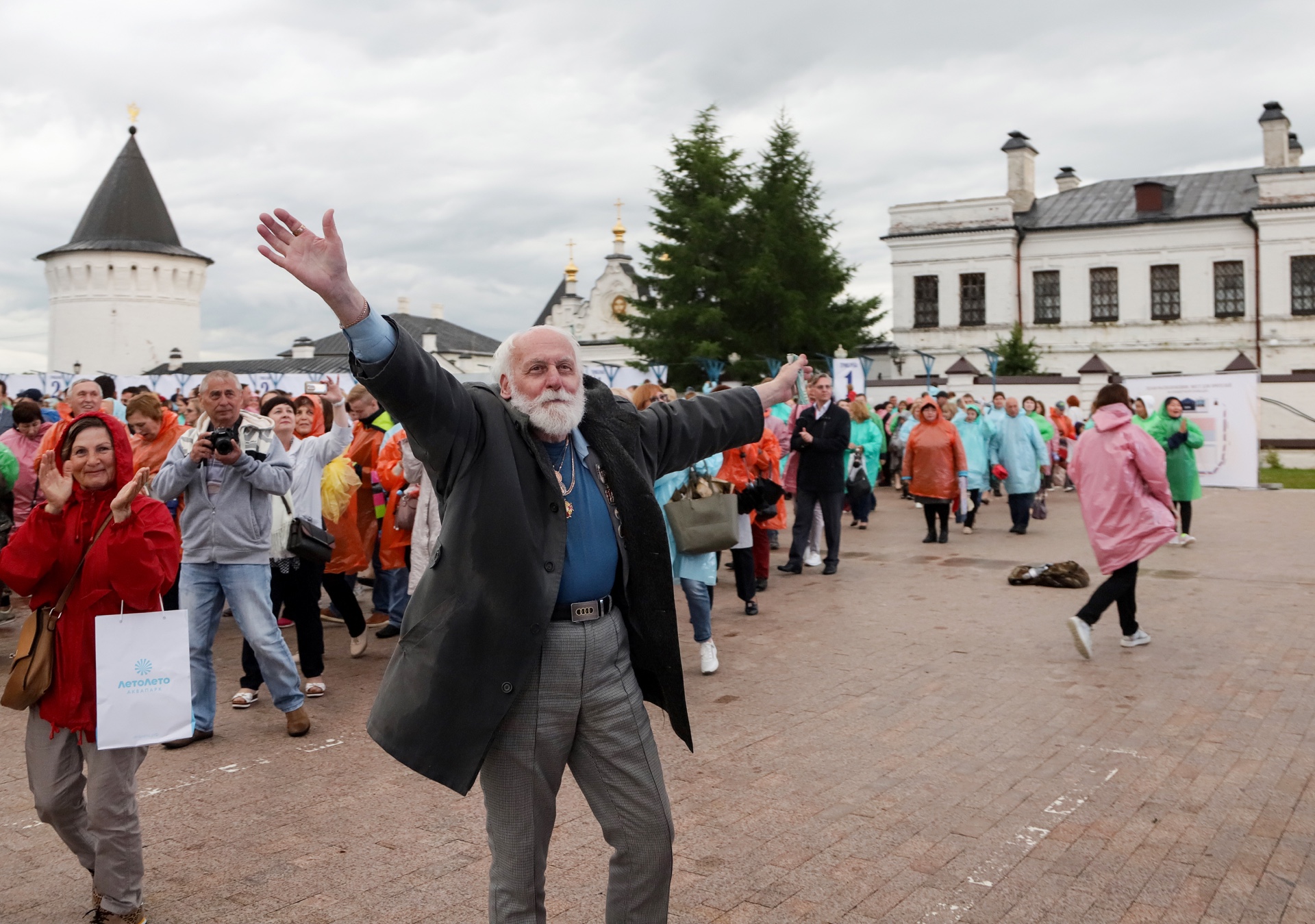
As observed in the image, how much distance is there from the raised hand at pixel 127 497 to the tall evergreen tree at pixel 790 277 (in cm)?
4211

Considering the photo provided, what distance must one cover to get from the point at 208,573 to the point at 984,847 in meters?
4.04

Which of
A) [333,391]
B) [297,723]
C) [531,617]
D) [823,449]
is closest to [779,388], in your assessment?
[531,617]

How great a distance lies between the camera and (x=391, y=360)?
2.75 meters

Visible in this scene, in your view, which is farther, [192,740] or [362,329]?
[192,740]

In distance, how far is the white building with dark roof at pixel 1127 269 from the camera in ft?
153

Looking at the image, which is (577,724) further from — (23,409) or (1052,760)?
(23,409)

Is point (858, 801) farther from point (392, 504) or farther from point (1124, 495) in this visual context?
point (392, 504)

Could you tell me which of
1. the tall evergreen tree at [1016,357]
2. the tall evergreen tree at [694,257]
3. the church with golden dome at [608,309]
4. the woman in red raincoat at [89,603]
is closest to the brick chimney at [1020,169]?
the tall evergreen tree at [1016,357]

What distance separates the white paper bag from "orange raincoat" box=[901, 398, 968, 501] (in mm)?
11207

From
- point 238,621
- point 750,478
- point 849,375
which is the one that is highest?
point 849,375

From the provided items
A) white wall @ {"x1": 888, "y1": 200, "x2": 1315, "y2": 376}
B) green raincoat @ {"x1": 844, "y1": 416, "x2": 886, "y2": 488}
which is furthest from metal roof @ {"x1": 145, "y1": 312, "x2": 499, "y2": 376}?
green raincoat @ {"x1": 844, "y1": 416, "x2": 886, "y2": 488}

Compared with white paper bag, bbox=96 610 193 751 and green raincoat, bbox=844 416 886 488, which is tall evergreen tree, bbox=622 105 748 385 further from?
white paper bag, bbox=96 610 193 751

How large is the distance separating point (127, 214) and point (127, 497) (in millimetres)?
68215

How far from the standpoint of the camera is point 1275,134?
1988 inches
